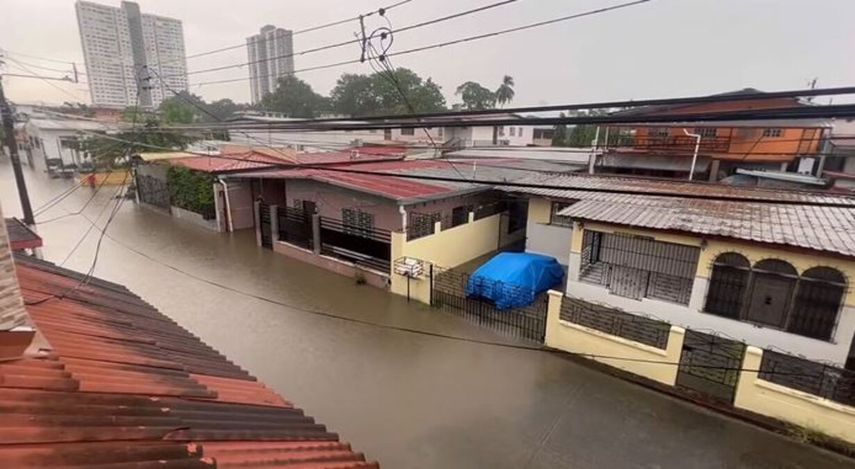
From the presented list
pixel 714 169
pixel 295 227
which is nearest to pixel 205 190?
pixel 295 227

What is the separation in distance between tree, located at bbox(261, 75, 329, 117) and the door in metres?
46.5

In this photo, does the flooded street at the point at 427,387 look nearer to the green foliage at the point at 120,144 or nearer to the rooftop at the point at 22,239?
the rooftop at the point at 22,239

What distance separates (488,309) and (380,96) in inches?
1552

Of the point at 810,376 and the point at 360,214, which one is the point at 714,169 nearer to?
the point at 810,376

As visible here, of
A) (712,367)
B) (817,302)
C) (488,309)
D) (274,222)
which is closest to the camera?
(712,367)

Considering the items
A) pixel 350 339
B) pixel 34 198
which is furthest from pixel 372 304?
pixel 34 198

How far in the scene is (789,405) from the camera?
6.37 m

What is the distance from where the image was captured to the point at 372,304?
10.8m

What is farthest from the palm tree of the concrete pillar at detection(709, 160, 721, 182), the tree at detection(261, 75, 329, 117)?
the concrete pillar at detection(709, 160, 721, 182)

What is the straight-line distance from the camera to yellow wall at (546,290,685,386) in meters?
7.26

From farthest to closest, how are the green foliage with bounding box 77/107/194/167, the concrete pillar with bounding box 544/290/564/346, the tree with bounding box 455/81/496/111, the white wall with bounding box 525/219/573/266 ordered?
the tree with bounding box 455/81/496/111 → the green foliage with bounding box 77/107/194/167 → the white wall with bounding box 525/219/573/266 → the concrete pillar with bounding box 544/290/564/346

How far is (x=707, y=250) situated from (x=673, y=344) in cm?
260

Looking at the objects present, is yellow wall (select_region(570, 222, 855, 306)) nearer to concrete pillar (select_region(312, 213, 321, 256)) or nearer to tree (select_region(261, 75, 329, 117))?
concrete pillar (select_region(312, 213, 321, 256))

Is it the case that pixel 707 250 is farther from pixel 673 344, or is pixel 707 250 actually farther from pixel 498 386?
pixel 498 386
